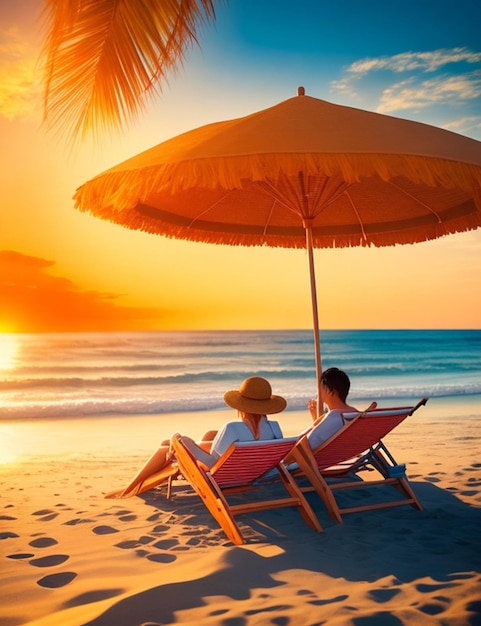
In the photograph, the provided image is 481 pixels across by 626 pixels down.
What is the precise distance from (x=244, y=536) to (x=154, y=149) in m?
2.62

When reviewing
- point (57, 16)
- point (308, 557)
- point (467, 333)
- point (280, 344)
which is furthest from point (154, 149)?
point (467, 333)

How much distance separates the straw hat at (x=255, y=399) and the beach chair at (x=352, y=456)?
11.7 inches

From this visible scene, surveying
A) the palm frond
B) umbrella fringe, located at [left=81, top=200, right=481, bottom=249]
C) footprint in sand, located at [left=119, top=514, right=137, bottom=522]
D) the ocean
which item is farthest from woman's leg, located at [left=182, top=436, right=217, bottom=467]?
the ocean

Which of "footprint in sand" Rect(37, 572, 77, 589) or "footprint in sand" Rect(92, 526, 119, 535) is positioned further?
"footprint in sand" Rect(92, 526, 119, 535)

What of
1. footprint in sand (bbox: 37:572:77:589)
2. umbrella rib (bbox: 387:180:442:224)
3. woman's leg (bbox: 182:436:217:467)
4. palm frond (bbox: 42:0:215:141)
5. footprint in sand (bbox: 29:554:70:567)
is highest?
palm frond (bbox: 42:0:215:141)

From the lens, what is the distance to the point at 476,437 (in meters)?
8.38

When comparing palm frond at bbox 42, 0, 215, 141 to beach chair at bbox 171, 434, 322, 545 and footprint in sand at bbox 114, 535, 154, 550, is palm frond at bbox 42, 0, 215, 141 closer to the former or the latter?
beach chair at bbox 171, 434, 322, 545

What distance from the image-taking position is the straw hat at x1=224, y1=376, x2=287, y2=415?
4.38m

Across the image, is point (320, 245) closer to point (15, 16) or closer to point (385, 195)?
point (385, 195)

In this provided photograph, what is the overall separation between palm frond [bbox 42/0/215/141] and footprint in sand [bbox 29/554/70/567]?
382cm

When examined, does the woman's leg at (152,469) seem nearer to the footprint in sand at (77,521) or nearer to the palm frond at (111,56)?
the footprint in sand at (77,521)

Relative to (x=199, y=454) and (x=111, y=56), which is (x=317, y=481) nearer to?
(x=199, y=454)

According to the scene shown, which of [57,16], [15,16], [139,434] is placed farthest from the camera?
[15,16]

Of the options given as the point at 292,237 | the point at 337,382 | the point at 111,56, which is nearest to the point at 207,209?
the point at 292,237
